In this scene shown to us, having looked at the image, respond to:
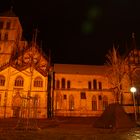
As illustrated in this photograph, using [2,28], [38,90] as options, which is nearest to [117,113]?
[38,90]

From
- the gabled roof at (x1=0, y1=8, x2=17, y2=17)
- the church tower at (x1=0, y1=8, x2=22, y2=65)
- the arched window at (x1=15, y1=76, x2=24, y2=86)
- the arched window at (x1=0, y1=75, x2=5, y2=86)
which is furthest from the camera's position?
the gabled roof at (x1=0, y1=8, x2=17, y2=17)

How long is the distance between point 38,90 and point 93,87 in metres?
20.8

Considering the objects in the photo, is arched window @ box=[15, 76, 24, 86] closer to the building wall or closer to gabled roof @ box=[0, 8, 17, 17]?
the building wall

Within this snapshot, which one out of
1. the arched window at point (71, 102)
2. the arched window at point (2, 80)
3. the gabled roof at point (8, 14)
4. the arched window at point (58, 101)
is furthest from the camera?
the gabled roof at point (8, 14)

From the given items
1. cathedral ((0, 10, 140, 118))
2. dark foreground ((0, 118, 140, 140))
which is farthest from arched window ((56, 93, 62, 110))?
dark foreground ((0, 118, 140, 140))

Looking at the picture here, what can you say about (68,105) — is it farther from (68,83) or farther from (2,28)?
(2,28)

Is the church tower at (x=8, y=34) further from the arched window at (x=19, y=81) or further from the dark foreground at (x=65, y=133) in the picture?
the dark foreground at (x=65, y=133)

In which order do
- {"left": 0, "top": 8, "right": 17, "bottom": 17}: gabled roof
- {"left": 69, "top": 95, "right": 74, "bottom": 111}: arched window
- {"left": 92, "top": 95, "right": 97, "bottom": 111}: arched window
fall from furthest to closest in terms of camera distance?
{"left": 0, "top": 8, "right": 17, "bottom": 17}: gabled roof → {"left": 92, "top": 95, "right": 97, "bottom": 111}: arched window → {"left": 69, "top": 95, "right": 74, "bottom": 111}: arched window

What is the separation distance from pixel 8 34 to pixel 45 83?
80.1ft

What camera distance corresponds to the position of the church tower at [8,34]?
212 feet

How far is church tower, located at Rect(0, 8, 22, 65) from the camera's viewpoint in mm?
64750

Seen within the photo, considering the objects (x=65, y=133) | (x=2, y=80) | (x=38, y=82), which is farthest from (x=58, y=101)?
(x=65, y=133)

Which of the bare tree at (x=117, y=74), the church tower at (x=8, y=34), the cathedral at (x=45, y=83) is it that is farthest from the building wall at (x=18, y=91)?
the bare tree at (x=117, y=74)

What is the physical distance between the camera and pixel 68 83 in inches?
2623
